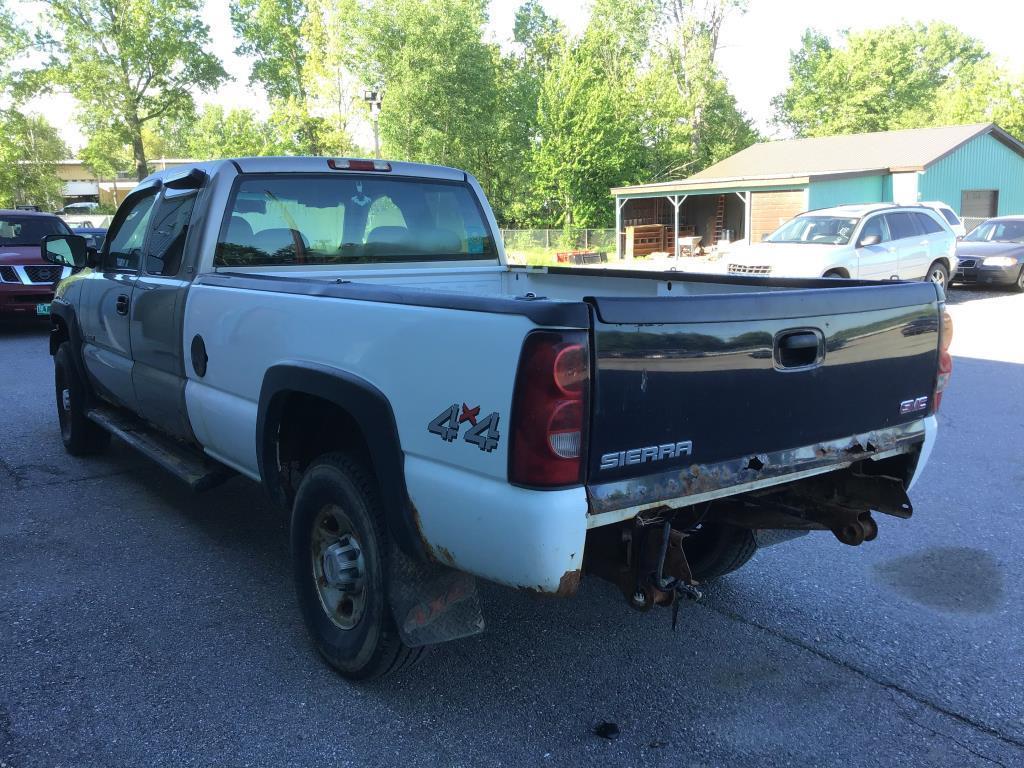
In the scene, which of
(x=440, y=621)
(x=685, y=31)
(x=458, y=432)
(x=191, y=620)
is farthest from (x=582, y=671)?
(x=685, y=31)

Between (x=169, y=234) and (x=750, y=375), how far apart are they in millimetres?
3362

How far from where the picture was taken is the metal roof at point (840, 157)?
94.5 feet

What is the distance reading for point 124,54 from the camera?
138ft

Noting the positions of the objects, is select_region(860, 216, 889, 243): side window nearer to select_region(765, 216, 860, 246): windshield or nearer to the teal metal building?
select_region(765, 216, 860, 246): windshield

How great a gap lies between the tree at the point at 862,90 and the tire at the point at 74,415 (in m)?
58.0

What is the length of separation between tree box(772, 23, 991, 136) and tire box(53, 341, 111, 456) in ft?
190

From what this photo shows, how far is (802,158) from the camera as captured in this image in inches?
1318

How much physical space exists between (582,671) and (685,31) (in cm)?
5224

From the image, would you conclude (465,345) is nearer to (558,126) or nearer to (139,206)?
(139,206)

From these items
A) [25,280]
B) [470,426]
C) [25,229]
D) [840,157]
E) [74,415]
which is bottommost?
[74,415]

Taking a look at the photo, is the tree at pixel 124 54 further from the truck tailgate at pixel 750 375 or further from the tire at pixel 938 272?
the truck tailgate at pixel 750 375

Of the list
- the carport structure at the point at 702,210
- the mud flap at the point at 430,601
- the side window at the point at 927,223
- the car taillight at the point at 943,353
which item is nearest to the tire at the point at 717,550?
the car taillight at the point at 943,353

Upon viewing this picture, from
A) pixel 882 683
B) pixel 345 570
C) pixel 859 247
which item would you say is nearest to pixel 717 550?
pixel 882 683

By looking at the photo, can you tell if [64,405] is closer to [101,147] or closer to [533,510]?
[533,510]
